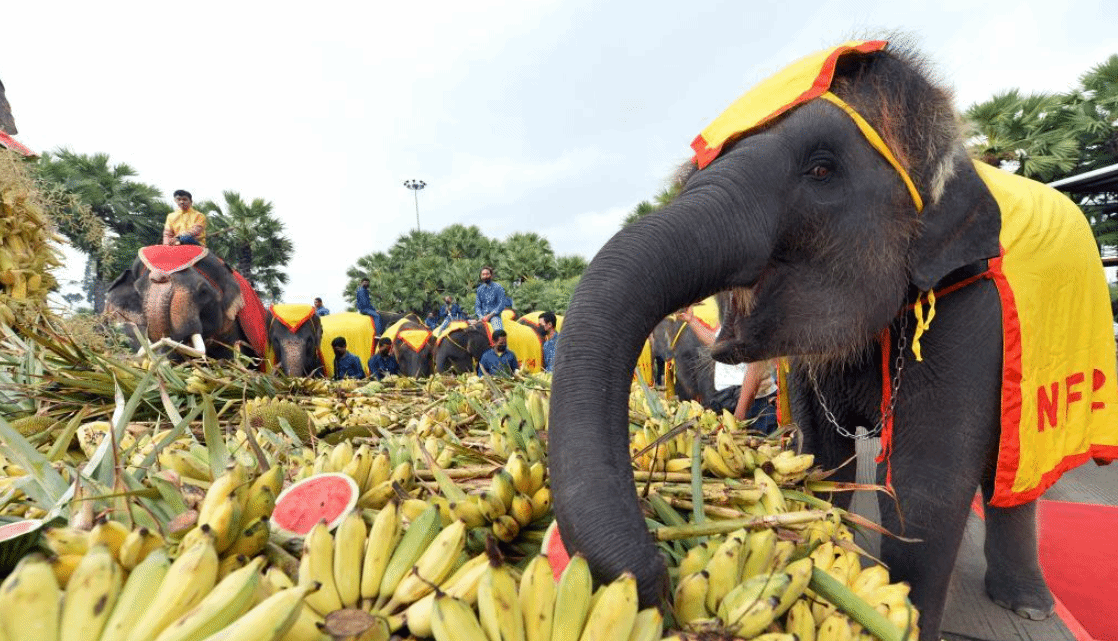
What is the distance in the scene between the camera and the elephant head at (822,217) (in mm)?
1496

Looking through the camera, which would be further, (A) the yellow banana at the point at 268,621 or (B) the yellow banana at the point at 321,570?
(B) the yellow banana at the point at 321,570

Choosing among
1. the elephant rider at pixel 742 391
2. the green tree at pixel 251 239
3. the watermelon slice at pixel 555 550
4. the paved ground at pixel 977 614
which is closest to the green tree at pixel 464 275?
the green tree at pixel 251 239

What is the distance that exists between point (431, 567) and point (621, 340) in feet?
1.85

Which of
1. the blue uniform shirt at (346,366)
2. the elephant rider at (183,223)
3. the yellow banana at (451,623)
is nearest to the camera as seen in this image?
the yellow banana at (451,623)

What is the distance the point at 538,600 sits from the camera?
2.86ft

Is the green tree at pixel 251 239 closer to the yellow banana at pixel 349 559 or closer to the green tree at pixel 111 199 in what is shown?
the green tree at pixel 111 199

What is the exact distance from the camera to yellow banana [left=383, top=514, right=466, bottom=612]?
3.00ft

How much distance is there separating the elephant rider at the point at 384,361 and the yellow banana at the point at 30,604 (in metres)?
11.4

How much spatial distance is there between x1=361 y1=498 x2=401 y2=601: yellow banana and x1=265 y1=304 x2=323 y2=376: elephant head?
931 cm

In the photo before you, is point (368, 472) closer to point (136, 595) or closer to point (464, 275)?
point (136, 595)

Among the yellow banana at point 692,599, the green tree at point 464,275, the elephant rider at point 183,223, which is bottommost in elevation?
the yellow banana at point 692,599

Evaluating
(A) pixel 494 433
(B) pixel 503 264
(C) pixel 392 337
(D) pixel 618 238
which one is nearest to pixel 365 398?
(A) pixel 494 433

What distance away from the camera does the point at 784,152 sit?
1723 millimetres

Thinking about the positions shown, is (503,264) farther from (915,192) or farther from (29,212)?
(915,192)
